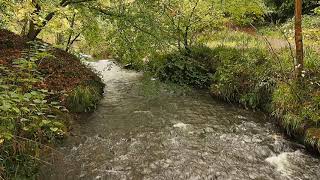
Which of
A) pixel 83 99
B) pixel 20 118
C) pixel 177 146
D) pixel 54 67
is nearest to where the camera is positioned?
pixel 20 118

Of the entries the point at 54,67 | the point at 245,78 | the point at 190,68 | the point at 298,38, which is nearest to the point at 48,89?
the point at 54,67

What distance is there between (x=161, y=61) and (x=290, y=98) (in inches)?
205

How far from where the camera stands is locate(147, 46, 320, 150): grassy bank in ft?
28.4

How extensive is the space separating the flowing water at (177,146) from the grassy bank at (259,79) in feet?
1.53

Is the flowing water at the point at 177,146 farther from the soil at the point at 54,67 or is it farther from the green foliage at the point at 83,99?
the soil at the point at 54,67

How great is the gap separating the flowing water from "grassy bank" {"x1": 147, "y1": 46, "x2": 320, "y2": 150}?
0.47m

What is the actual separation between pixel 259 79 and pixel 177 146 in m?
4.29

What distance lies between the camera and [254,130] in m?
9.42

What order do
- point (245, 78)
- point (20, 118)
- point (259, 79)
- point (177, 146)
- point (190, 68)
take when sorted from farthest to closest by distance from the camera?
1. point (190, 68)
2. point (245, 78)
3. point (259, 79)
4. point (177, 146)
5. point (20, 118)

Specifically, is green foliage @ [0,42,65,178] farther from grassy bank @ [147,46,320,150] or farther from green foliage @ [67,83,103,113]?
grassy bank @ [147,46,320,150]

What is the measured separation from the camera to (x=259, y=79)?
36.1 ft

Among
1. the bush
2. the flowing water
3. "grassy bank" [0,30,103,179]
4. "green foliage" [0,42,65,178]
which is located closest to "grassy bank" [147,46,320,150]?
the bush

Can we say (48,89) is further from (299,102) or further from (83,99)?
(299,102)

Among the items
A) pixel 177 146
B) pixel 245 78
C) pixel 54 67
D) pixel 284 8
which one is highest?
pixel 284 8
